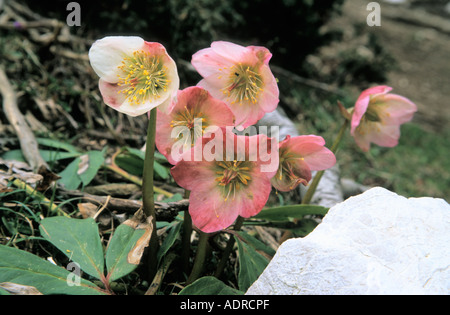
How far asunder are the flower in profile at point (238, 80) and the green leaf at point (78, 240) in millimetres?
466

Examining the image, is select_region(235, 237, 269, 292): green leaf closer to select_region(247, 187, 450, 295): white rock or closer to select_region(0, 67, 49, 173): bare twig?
select_region(247, 187, 450, 295): white rock

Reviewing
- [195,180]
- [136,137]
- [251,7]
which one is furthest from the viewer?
[251,7]

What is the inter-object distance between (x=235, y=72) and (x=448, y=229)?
649mm

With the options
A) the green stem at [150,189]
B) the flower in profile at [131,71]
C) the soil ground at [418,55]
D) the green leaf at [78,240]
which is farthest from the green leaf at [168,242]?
the soil ground at [418,55]

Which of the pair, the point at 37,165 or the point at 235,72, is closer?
the point at 235,72

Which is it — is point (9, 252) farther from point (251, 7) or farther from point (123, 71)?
point (251, 7)

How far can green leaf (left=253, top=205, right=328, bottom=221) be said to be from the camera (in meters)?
1.13

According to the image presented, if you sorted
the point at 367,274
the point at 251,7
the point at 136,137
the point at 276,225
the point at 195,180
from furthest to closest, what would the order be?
the point at 251,7 → the point at 136,137 → the point at 276,225 → the point at 195,180 → the point at 367,274

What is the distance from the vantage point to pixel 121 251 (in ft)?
3.10

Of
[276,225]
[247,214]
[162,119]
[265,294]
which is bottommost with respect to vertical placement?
[276,225]

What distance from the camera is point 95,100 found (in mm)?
1958

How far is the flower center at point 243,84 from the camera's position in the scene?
3.22ft

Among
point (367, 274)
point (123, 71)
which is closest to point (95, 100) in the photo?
point (123, 71)

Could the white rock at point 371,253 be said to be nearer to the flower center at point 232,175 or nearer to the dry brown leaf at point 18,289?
the flower center at point 232,175
